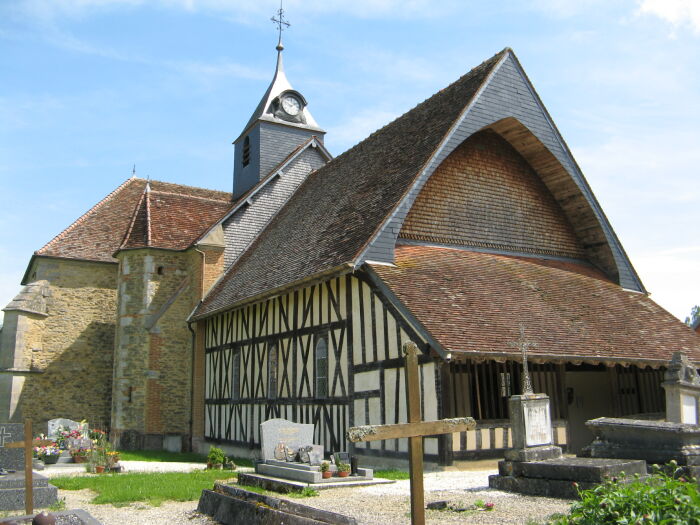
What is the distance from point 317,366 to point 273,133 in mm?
13247

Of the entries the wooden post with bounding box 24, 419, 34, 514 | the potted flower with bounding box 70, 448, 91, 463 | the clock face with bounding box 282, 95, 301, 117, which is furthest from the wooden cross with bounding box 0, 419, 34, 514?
the clock face with bounding box 282, 95, 301, 117

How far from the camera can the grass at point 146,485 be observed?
941 cm

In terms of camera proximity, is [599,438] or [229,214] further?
[229,214]

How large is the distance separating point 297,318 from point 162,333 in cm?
672

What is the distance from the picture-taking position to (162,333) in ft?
66.1

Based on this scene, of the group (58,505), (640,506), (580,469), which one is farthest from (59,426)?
(640,506)

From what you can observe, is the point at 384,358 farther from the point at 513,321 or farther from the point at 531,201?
the point at 531,201

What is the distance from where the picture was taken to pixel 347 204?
1599 centimetres

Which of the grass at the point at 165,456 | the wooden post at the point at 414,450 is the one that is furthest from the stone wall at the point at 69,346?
the wooden post at the point at 414,450

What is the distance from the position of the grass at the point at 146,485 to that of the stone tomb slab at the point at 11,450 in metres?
1.10

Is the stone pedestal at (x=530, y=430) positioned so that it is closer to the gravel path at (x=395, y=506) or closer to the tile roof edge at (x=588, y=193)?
the gravel path at (x=395, y=506)

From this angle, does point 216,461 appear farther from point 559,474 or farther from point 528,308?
point 559,474

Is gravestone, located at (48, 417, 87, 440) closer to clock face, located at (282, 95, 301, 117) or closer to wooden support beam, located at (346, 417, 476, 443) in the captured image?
clock face, located at (282, 95, 301, 117)

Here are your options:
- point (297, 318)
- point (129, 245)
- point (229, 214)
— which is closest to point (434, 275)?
point (297, 318)
